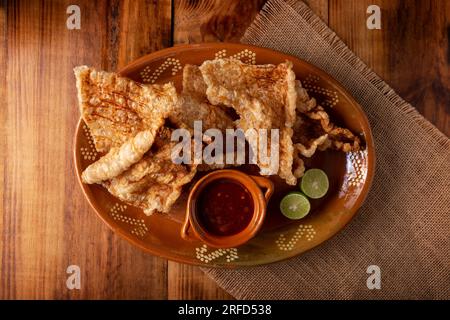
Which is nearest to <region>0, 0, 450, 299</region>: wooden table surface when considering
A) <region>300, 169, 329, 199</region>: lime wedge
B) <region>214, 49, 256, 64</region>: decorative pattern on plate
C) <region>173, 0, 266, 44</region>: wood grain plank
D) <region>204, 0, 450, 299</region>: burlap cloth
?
<region>173, 0, 266, 44</region>: wood grain plank

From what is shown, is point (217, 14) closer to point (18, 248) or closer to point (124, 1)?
point (124, 1)

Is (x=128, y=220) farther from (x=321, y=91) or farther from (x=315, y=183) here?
(x=321, y=91)

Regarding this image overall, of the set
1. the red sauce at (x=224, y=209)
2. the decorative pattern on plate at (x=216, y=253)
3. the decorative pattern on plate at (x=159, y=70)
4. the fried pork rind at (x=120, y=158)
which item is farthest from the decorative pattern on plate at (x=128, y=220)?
the decorative pattern on plate at (x=159, y=70)

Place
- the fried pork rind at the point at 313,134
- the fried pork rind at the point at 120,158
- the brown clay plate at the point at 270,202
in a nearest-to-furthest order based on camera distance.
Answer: the fried pork rind at the point at 120,158 → the fried pork rind at the point at 313,134 → the brown clay plate at the point at 270,202

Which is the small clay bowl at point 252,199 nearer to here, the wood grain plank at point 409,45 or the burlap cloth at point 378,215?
the burlap cloth at point 378,215

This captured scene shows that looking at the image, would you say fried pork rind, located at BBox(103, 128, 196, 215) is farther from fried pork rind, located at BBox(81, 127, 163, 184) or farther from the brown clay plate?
the brown clay plate

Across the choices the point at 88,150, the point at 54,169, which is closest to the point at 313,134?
the point at 88,150

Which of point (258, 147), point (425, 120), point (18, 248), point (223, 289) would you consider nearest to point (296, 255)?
point (223, 289)
